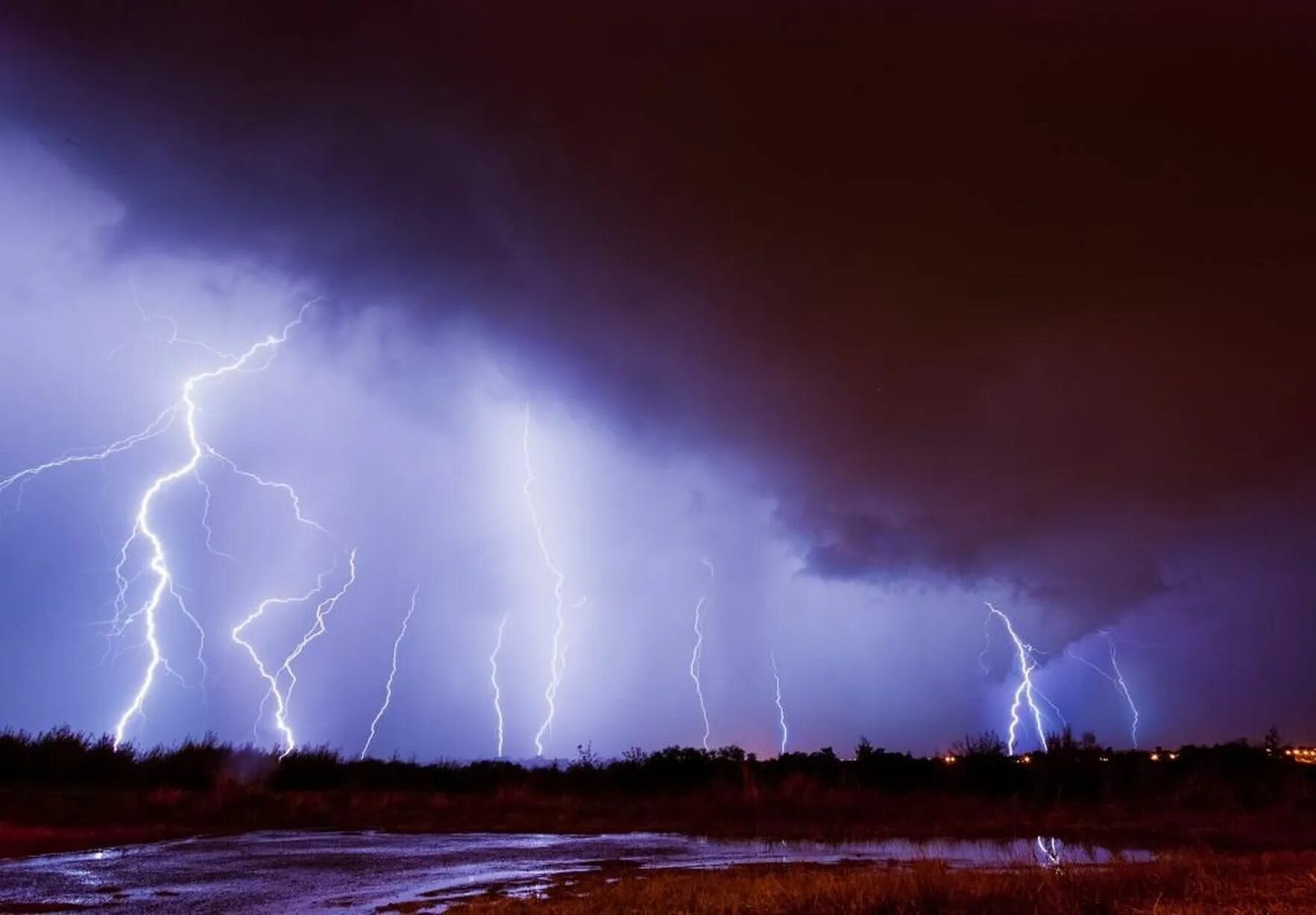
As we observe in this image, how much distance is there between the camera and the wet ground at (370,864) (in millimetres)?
10672

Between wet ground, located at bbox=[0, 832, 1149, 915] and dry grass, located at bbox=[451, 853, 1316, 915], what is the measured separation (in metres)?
2.11

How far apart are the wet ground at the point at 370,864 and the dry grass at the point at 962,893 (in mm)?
2112

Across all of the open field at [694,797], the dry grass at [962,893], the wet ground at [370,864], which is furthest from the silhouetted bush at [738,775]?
the dry grass at [962,893]

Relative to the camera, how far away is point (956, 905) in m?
7.52

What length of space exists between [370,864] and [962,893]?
33.5ft

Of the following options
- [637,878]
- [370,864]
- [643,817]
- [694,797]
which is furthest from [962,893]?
[694,797]

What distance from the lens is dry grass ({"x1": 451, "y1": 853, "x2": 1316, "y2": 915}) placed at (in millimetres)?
7285

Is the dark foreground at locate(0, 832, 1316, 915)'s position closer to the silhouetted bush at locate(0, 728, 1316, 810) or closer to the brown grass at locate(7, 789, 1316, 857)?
the brown grass at locate(7, 789, 1316, 857)

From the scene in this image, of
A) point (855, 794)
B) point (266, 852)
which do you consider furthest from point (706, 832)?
point (266, 852)

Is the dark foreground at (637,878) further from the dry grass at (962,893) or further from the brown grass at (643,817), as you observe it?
the brown grass at (643,817)

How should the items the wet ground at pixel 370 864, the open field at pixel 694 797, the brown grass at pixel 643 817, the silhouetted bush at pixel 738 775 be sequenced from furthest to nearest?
the silhouetted bush at pixel 738 775 < the open field at pixel 694 797 < the brown grass at pixel 643 817 < the wet ground at pixel 370 864

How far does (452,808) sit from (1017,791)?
16.8m

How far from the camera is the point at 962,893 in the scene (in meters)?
7.99

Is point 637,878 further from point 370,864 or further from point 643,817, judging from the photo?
point 643,817
